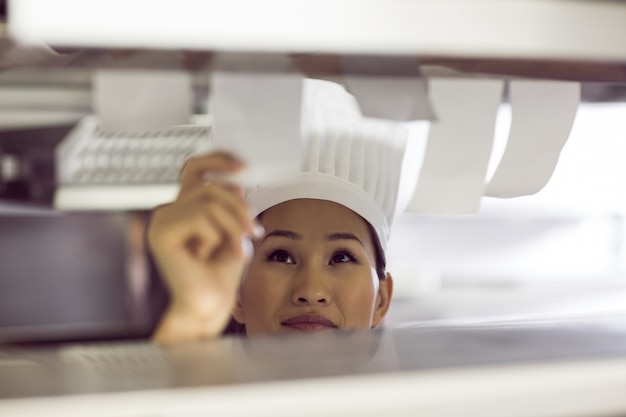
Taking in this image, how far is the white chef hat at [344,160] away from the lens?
21.4 inches

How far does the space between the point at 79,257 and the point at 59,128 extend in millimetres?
1277

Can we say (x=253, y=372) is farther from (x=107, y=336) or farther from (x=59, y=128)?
(x=107, y=336)

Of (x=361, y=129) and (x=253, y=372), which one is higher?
(x=361, y=129)

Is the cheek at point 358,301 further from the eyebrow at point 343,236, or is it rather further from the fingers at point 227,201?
the fingers at point 227,201

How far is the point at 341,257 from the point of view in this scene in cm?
82

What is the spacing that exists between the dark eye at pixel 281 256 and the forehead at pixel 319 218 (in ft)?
0.09

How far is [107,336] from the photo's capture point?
1.77m

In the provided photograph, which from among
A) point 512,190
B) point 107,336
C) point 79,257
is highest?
point 512,190

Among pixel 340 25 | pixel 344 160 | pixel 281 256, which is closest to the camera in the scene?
pixel 340 25

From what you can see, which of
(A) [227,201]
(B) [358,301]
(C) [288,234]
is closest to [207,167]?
(A) [227,201]

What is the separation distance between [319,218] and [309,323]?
4.9 inches

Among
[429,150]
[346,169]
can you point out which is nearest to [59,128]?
[346,169]

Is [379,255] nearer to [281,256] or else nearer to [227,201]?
[281,256]

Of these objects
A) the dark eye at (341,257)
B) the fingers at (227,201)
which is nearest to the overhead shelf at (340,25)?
the fingers at (227,201)
